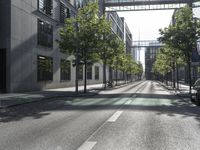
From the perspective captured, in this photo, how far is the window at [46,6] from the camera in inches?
1474

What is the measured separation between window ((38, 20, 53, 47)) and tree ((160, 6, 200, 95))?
1325 centimetres

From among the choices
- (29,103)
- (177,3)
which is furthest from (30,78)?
(177,3)

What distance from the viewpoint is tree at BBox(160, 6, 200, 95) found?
101 feet

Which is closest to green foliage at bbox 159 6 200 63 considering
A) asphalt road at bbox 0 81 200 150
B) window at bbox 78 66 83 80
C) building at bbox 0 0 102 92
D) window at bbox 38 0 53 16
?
building at bbox 0 0 102 92

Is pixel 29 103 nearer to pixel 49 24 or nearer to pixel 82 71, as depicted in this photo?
pixel 49 24

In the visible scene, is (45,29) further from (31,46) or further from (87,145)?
(87,145)

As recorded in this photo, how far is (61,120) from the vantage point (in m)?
12.4

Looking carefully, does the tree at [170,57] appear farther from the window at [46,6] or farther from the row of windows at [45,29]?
the window at [46,6]

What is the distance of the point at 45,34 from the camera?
3934cm

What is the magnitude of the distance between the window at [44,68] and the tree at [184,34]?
13.3 meters

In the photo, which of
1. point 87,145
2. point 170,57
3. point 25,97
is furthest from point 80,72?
point 87,145

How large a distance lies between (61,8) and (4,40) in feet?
56.4

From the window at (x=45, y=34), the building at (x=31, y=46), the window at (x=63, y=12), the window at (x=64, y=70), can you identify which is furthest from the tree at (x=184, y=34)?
the window at (x=63, y=12)

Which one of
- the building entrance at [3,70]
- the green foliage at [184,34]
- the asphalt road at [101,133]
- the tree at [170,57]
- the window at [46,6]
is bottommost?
the asphalt road at [101,133]
